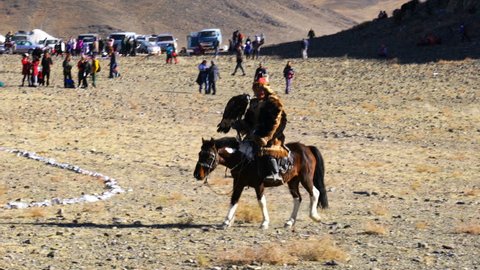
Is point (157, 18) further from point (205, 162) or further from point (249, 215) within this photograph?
point (205, 162)

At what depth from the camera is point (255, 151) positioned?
13.7m

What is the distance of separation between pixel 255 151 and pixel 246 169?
309 mm

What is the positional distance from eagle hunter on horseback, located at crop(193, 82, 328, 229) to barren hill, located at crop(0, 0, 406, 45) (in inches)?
3722

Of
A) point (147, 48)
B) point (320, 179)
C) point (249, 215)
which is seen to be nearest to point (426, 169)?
point (320, 179)

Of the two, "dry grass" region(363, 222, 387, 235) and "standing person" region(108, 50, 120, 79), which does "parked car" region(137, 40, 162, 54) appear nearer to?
"standing person" region(108, 50, 120, 79)

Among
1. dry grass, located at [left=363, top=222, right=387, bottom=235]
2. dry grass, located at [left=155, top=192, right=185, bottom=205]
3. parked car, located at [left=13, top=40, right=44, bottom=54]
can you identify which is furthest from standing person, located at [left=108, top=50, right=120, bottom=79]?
dry grass, located at [left=363, top=222, right=387, bottom=235]

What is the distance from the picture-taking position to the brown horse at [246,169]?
13.6 meters

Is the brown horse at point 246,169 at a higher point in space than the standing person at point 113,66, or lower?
higher

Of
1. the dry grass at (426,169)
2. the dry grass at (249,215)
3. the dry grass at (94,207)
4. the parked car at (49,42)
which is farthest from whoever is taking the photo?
the parked car at (49,42)

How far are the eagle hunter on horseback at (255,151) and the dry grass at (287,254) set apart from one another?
1945mm

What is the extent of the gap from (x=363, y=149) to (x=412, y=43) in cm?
3448

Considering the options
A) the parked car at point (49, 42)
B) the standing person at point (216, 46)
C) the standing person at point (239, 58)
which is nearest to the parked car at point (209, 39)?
the standing person at point (216, 46)

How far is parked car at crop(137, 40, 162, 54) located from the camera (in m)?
65.8

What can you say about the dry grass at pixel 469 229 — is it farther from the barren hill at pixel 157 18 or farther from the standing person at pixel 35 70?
the barren hill at pixel 157 18
